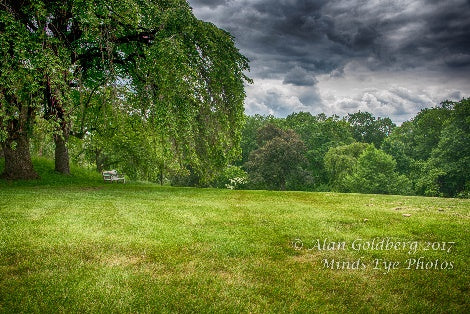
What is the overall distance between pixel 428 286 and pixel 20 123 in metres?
18.6

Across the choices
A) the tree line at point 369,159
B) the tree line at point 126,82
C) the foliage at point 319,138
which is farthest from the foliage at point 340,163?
the tree line at point 126,82

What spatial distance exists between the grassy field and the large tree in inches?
193

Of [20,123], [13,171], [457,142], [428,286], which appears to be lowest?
[428,286]

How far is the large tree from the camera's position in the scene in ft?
39.0

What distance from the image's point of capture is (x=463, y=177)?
42.2 metres

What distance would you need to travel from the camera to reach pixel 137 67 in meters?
15.2

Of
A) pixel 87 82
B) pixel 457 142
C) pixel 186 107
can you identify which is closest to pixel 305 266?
pixel 186 107

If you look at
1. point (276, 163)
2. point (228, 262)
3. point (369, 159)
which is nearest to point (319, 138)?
point (369, 159)

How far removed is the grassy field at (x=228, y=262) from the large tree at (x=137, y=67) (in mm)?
4907

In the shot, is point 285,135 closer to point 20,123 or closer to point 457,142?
point 457,142

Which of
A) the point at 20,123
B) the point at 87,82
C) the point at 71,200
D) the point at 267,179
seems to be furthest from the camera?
the point at 267,179

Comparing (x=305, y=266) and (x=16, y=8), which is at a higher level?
(x=16, y=8)

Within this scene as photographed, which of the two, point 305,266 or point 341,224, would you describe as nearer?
point 305,266

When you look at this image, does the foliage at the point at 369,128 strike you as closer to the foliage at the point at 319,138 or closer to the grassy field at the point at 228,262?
the foliage at the point at 319,138
